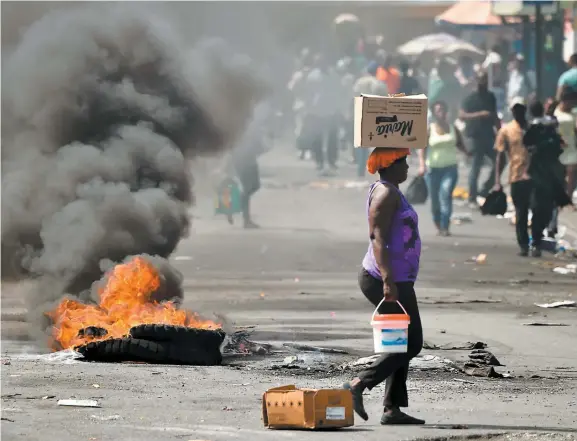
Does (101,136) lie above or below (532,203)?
above

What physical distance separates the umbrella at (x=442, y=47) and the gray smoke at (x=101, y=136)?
24974mm

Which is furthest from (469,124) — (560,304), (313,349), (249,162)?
(313,349)

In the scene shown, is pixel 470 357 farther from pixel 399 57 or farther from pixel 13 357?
pixel 399 57

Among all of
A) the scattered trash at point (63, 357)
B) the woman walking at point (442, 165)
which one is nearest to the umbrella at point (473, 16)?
the woman walking at point (442, 165)

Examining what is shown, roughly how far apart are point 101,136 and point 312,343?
3.61 meters

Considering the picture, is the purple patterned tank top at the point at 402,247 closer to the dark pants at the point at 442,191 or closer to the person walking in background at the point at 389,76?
the dark pants at the point at 442,191

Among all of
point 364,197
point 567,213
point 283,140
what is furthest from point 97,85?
point 283,140

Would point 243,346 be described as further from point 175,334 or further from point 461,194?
point 461,194

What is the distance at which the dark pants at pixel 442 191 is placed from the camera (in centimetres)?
2158

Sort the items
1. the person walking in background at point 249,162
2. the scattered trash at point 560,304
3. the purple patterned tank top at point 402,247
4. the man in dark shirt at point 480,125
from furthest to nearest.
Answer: the man in dark shirt at point 480,125 < the person walking in background at point 249,162 < the scattered trash at point 560,304 < the purple patterned tank top at point 402,247

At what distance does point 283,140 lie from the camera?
A: 42.0 m

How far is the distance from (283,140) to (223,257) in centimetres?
2276

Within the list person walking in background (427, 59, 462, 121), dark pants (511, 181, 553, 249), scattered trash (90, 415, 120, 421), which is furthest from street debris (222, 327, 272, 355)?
person walking in background (427, 59, 462, 121)

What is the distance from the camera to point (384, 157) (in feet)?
27.9
